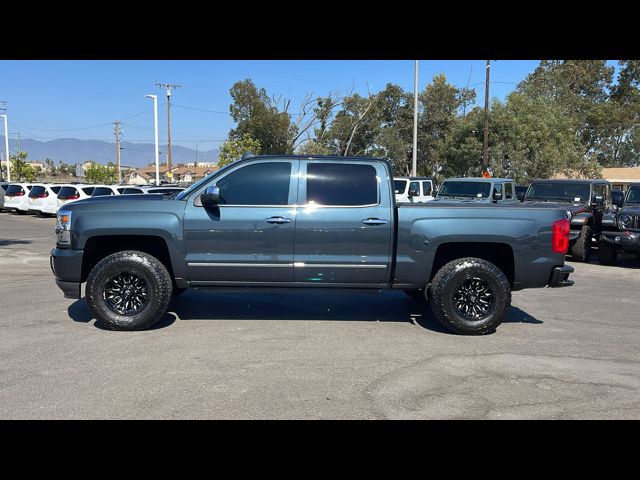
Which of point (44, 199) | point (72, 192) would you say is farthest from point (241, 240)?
point (44, 199)

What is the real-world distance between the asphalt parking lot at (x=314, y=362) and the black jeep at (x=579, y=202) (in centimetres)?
475

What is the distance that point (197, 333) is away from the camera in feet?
20.0

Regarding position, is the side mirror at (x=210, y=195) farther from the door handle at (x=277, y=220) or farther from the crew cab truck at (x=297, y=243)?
the door handle at (x=277, y=220)

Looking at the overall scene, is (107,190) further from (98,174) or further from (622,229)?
(98,174)

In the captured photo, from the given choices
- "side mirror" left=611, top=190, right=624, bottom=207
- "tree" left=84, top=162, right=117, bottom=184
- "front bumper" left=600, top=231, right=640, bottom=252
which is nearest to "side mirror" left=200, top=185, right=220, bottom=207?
"front bumper" left=600, top=231, right=640, bottom=252

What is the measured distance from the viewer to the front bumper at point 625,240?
36.9ft

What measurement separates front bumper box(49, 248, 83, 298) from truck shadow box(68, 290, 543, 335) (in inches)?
21.7

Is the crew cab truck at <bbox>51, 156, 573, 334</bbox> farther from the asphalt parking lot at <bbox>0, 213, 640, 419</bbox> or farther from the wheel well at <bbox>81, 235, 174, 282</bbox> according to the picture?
the asphalt parking lot at <bbox>0, 213, 640, 419</bbox>

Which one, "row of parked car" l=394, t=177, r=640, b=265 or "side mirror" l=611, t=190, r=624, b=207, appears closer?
"row of parked car" l=394, t=177, r=640, b=265

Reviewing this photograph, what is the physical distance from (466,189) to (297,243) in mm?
10685

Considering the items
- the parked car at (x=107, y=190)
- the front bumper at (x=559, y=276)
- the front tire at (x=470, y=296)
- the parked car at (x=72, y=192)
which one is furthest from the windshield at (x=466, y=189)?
the parked car at (x=72, y=192)

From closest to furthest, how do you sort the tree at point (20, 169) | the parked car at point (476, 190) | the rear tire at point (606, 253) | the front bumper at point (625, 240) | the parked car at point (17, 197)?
the front bumper at point (625, 240), the rear tire at point (606, 253), the parked car at point (476, 190), the parked car at point (17, 197), the tree at point (20, 169)

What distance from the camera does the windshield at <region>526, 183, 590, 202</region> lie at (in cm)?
1335
